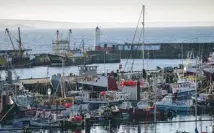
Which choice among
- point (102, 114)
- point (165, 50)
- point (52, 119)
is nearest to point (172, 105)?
point (102, 114)

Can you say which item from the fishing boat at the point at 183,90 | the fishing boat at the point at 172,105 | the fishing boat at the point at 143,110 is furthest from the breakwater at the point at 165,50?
the fishing boat at the point at 143,110

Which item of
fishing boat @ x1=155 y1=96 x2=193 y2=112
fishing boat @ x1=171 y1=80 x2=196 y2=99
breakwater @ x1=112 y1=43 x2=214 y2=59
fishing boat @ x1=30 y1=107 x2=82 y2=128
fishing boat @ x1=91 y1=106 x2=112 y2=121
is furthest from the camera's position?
breakwater @ x1=112 y1=43 x2=214 y2=59

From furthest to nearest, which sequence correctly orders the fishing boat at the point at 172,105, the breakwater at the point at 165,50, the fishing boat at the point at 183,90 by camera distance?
1. the breakwater at the point at 165,50
2. the fishing boat at the point at 183,90
3. the fishing boat at the point at 172,105

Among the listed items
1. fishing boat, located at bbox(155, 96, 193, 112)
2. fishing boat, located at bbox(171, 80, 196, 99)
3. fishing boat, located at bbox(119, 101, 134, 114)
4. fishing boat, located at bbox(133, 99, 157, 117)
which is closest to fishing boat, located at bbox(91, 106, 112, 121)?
fishing boat, located at bbox(119, 101, 134, 114)

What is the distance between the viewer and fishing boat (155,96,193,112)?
2464 centimetres

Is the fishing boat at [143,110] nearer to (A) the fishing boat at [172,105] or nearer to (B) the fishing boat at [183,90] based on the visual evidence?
(A) the fishing boat at [172,105]

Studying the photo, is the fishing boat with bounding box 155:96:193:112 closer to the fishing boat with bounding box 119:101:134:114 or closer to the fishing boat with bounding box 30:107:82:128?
the fishing boat with bounding box 119:101:134:114

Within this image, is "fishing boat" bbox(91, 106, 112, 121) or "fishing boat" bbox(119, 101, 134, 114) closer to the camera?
"fishing boat" bbox(91, 106, 112, 121)

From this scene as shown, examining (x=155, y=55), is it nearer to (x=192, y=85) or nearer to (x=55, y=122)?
(x=192, y=85)

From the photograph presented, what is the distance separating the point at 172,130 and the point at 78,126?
11.1ft

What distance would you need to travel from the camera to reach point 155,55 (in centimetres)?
6269

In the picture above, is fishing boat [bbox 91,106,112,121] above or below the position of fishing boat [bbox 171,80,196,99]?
below

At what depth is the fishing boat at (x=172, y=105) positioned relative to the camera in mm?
24641

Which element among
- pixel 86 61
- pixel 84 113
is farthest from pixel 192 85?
pixel 86 61
